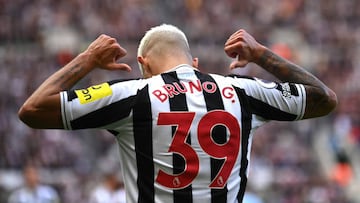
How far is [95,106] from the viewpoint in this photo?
5.28 m

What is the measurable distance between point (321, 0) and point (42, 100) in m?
22.9

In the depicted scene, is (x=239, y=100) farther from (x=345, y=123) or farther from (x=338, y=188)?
(x=345, y=123)

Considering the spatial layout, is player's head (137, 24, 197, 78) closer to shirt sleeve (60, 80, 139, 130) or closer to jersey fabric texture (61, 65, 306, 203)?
jersey fabric texture (61, 65, 306, 203)

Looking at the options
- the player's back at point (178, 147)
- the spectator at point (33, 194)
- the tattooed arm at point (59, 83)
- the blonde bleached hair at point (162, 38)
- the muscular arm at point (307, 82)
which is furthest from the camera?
the spectator at point (33, 194)

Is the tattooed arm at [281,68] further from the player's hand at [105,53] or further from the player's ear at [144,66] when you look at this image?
the player's hand at [105,53]

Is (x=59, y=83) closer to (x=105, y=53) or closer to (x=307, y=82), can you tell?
(x=105, y=53)

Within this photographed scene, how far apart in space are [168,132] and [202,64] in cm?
1771

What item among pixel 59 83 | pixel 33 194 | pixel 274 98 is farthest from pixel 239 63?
pixel 33 194

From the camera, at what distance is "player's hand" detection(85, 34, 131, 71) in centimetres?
543

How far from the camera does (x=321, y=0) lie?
27609 mm

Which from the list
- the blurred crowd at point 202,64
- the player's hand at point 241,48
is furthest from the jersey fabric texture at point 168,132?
the blurred crowd at point 202,64

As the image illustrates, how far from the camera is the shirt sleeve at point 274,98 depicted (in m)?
5.56

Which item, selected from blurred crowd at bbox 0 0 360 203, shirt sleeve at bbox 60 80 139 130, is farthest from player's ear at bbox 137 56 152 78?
blurred crowd at bbox 0 0 360 203

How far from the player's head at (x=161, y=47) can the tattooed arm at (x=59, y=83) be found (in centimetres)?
15
